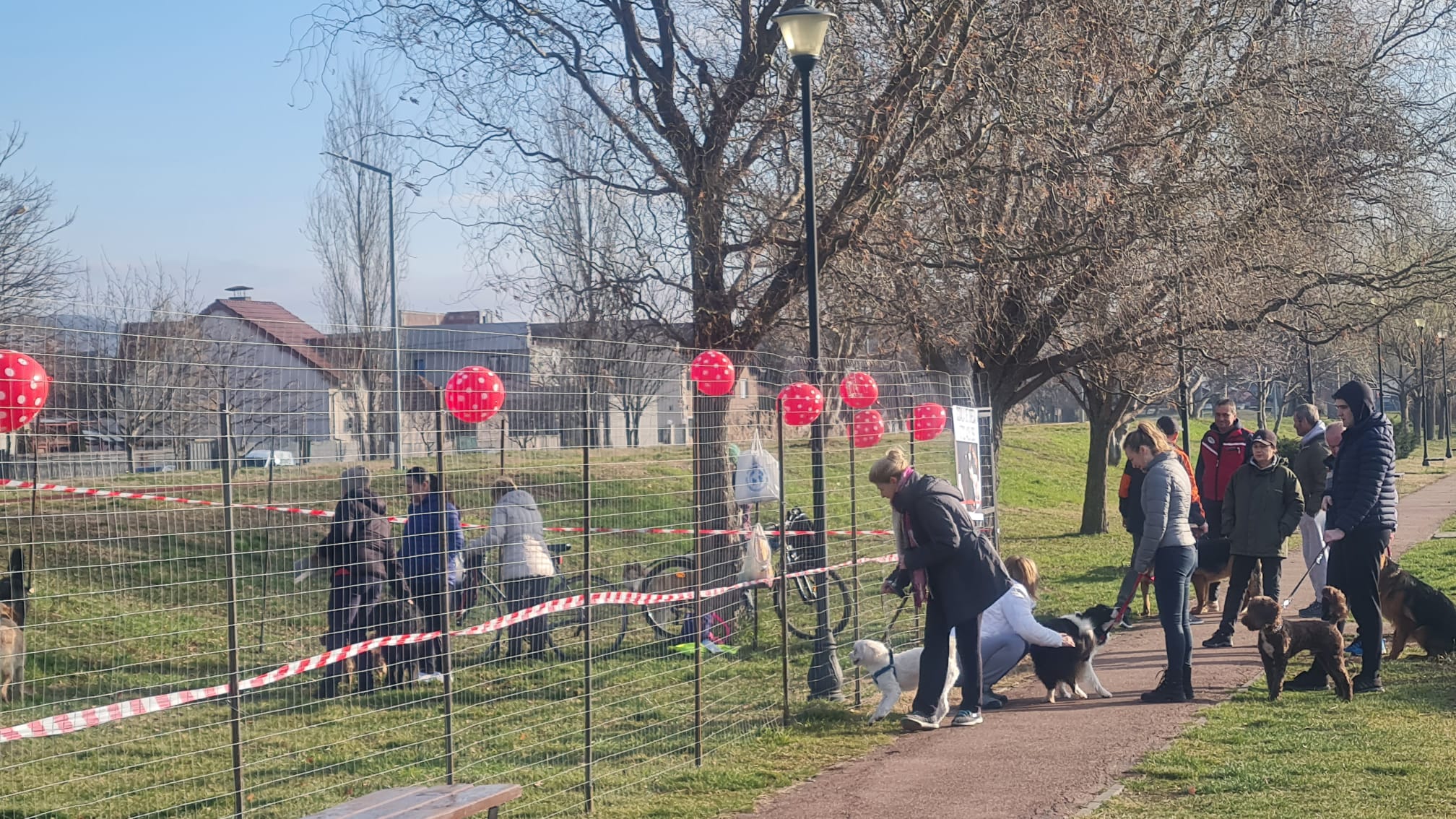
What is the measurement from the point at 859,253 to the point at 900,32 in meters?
2.05

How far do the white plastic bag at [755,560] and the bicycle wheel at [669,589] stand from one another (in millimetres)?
464

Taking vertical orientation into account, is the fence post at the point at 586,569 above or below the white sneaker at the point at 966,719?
above

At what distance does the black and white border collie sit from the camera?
905 centimetres

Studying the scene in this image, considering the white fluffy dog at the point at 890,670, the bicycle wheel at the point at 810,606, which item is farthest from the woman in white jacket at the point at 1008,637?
the bicycle wheel at the point at 810,606

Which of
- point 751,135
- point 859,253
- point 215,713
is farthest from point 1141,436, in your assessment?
point 215,713

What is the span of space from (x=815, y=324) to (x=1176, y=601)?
3.13 metres

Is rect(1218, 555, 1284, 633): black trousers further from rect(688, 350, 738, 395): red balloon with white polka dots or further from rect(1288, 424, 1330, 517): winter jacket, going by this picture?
rect(688, 350, 738, 395): red balloon with white polka dots

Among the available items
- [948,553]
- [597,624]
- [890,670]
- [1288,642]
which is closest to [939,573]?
[948,553]

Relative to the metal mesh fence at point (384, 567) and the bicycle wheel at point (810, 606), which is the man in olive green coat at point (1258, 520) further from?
the bicycle wheel at point (810, 606)

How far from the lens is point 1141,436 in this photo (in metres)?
9.36

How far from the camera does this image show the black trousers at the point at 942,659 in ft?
27.2

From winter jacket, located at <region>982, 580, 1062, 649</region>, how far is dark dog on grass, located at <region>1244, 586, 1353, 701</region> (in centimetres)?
134

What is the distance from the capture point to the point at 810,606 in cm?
1379

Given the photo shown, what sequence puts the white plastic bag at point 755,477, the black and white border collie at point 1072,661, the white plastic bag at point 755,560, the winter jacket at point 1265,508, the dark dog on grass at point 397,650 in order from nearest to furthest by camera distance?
the black and white border collie at point 1072,661 < the dark dog on grass at point 397,650 < the white plastic bag at point 755,477 < the winter jacket at point 1265,508 < the white plastic bag at point 755,560
